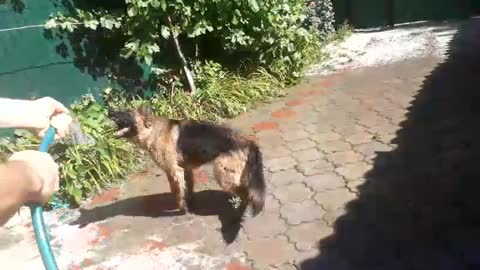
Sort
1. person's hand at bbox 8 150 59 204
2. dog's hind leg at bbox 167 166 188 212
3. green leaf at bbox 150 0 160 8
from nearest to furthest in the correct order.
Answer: person's hand at bbox 8 150 59 204 → dog's hind leg at bbox 167 166 188 212 → green leaf at bbox 150 0 160 8

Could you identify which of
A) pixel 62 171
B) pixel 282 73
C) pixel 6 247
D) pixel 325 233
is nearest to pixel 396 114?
pixel 282 73

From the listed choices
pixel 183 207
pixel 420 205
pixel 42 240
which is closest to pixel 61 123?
pixel 42 240

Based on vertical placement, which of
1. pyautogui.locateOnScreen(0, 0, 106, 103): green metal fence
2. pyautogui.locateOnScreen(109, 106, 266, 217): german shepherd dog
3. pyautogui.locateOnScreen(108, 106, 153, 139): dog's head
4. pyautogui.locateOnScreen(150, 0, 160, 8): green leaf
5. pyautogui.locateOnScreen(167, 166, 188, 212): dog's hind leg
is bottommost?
pyautogui.locateOnScreen(167, 166, 188, 212): dog's hind leg

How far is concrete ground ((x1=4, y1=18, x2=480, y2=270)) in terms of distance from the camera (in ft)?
11.7

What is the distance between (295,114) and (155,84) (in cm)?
184

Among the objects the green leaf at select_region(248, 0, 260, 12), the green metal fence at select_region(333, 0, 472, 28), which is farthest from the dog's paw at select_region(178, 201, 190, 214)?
the green metal fence at select_region(333, 0, 472, 28)

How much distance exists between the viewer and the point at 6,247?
14.2 feet

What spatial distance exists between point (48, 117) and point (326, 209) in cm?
279

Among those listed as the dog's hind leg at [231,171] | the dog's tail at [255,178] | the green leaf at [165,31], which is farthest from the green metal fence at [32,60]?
the dog's tail at [255,178]

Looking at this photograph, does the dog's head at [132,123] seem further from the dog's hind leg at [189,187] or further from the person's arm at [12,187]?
the person's arm at [12,187]

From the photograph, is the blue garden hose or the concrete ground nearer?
the blue garden hose

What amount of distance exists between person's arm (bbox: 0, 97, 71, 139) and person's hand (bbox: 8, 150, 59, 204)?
0.34 metres

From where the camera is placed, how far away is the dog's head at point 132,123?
407 centimetres

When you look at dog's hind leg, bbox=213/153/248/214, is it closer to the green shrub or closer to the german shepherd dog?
the german shepherd dog
